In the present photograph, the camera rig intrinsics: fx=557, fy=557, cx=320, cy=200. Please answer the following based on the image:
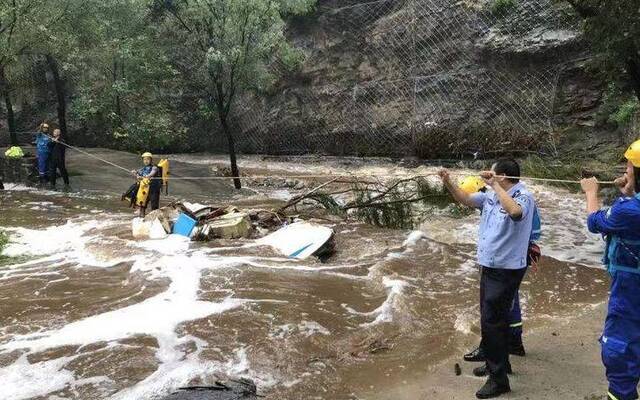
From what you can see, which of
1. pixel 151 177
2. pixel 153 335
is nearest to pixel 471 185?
pixel 153 335

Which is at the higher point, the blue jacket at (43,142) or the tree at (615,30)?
the tree at (615,30)

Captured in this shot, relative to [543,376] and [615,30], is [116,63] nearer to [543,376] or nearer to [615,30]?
[615,30]

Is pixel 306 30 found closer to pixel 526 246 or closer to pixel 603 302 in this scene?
→ pixel 603 302

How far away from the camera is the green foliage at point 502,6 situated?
19.1 metres

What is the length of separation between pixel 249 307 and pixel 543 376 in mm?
3318

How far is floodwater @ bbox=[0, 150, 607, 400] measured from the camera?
4.72 m

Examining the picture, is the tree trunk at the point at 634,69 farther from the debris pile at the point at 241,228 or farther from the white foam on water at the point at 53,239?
the white foam on water at the point at 53,239

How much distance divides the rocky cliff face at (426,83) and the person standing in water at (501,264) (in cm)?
1305

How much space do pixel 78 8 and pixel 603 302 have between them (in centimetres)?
1785

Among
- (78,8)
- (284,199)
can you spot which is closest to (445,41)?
(284,199)

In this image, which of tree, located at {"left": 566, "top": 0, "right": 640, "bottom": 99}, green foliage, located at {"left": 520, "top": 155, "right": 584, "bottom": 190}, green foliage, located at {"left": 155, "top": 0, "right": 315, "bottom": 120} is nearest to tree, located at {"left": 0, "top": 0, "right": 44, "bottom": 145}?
green foliage, located at {"left": 155, "top": 0, "right": 315, "bottom": 120}

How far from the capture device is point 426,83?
20.9 meters

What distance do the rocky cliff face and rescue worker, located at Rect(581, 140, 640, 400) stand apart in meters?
13.7

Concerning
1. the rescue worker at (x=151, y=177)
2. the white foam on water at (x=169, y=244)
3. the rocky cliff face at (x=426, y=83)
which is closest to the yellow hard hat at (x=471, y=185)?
the white foam on water at (x=169, y=244)
